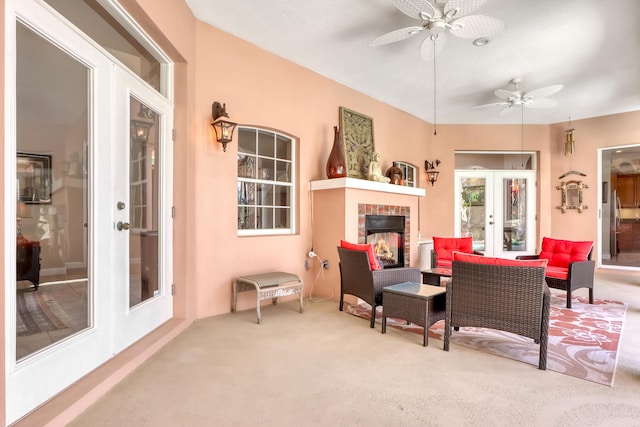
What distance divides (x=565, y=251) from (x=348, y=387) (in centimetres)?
405

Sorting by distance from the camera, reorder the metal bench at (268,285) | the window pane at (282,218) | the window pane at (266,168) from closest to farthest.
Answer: the metal bench at (268,285) → the window pane at (266,168) → the window pane at (282,218)

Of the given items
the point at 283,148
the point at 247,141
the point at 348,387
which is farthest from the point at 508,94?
the point at 348,387

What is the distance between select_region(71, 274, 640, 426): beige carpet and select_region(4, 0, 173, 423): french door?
359mm

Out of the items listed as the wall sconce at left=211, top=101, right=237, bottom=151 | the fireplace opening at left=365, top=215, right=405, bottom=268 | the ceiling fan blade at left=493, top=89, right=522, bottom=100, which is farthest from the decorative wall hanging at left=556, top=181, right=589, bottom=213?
the wall sconce at left=211, top=101, right=237, bottom=151

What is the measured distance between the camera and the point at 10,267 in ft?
5.51

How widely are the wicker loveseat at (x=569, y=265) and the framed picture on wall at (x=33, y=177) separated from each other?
5.00 metres

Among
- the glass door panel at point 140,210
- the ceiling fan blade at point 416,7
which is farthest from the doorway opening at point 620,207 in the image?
the glass door panel at point 140,210

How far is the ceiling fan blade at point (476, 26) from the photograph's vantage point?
3.08 metres

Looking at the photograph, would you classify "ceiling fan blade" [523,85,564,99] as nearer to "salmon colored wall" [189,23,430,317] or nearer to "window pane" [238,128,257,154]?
"salmon colored wall" [189,23,430,317]

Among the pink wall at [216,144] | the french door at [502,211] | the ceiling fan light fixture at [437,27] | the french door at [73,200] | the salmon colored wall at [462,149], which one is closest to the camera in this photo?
the french door at [73,200]

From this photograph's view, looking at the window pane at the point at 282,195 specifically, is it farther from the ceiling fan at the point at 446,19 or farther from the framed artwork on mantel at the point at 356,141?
the ceiling fan at the point at 446,19

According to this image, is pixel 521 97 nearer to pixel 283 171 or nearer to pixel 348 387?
pixel 283 171

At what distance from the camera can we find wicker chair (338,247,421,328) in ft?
11.4

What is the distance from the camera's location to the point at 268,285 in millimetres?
3629
